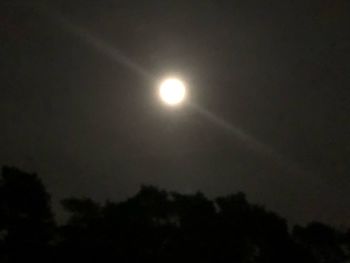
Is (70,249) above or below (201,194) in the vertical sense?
below

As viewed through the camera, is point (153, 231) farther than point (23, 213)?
Yes

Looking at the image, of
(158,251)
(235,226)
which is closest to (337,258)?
(235,226)

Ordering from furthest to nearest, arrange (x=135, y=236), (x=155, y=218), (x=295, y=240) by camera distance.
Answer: (x=295, y=240), (x=155, y=218), (x=135, y=236)

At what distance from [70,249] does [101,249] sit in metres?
1.26

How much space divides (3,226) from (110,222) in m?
4.65

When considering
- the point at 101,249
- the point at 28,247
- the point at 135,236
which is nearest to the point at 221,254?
the point at 135,236

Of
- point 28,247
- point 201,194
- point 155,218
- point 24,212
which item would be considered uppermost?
point 201,194

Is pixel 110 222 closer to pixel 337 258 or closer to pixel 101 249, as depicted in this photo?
pixel 101 249

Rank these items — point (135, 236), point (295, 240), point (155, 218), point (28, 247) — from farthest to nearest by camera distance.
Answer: point (295, 240) → point (155, 218) → point (135, 236) → point (28, 247)

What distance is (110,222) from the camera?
27484mm

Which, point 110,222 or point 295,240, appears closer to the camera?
point 110,222

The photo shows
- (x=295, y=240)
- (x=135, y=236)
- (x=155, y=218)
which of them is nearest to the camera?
(x=135, y=236)

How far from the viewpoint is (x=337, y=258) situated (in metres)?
32.9

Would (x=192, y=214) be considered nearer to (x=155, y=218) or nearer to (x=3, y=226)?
(x=155, y=218)
